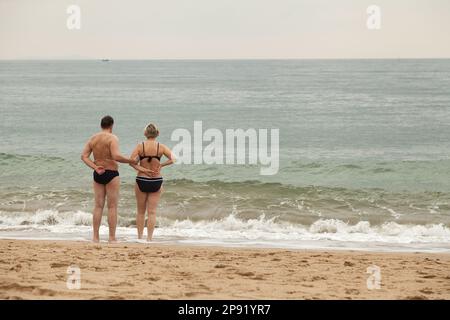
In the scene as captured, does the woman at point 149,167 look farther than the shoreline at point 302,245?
No

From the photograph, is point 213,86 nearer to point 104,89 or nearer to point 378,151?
point 104,89

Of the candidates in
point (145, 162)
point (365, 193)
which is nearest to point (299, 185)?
point (365, 193)

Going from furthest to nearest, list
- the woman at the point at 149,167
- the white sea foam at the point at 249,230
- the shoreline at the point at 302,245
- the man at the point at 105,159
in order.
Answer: the white sea foam at the point at 249,230
the shoreline at the point at 302,245
the woman at the point at 149,167
the man at the point at 105,159

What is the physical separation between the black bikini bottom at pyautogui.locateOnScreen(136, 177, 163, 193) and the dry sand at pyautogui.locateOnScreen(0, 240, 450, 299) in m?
0.79

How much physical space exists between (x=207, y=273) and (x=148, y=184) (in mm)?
2565

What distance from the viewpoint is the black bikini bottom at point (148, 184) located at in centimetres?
951

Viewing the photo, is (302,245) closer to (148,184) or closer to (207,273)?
(148,184)

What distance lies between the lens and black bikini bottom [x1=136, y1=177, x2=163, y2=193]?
951 centimetres

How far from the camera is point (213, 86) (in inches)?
2375

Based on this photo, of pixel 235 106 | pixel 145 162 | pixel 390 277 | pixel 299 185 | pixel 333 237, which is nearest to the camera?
pixel 390 277

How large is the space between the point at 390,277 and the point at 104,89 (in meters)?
53.7

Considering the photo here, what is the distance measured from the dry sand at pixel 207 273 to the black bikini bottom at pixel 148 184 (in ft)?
2.60

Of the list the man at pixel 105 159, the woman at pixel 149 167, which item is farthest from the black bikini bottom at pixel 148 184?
the man at pixel 105 159

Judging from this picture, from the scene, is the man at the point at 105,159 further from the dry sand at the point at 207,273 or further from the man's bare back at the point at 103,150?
the dry sand at the point at 207,273
